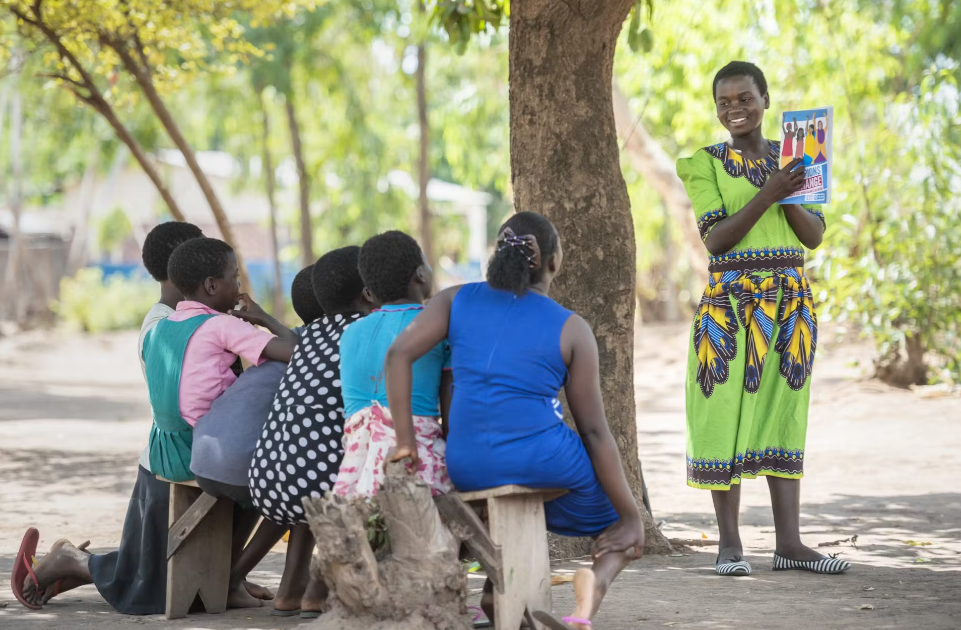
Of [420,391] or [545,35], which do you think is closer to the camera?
[420,391]

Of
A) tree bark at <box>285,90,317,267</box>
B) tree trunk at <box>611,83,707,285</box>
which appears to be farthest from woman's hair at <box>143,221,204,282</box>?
tree bark at <box>285,90,317,267</box>

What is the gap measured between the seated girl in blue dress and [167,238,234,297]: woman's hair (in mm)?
1197

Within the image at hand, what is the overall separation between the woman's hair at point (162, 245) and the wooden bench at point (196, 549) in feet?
2.98

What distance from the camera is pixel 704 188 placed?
185 inches

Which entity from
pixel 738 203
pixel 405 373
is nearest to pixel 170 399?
pixel 405 373

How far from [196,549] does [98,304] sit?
2482 cm

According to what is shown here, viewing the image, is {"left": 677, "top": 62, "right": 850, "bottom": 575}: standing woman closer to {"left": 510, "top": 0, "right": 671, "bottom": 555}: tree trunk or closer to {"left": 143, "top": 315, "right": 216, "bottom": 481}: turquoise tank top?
{"left": 510, "top": 0, "right": 671, "bottom": 555}: tree trunk

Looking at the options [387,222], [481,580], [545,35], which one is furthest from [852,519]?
[387,222]

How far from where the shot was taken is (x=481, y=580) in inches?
188

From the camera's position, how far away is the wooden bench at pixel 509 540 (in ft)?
11.2

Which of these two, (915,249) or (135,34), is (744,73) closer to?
(135,34)

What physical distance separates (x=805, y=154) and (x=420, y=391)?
6.24 ft

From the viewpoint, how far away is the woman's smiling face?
459 cm

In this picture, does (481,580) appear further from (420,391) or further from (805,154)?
(805,154)
